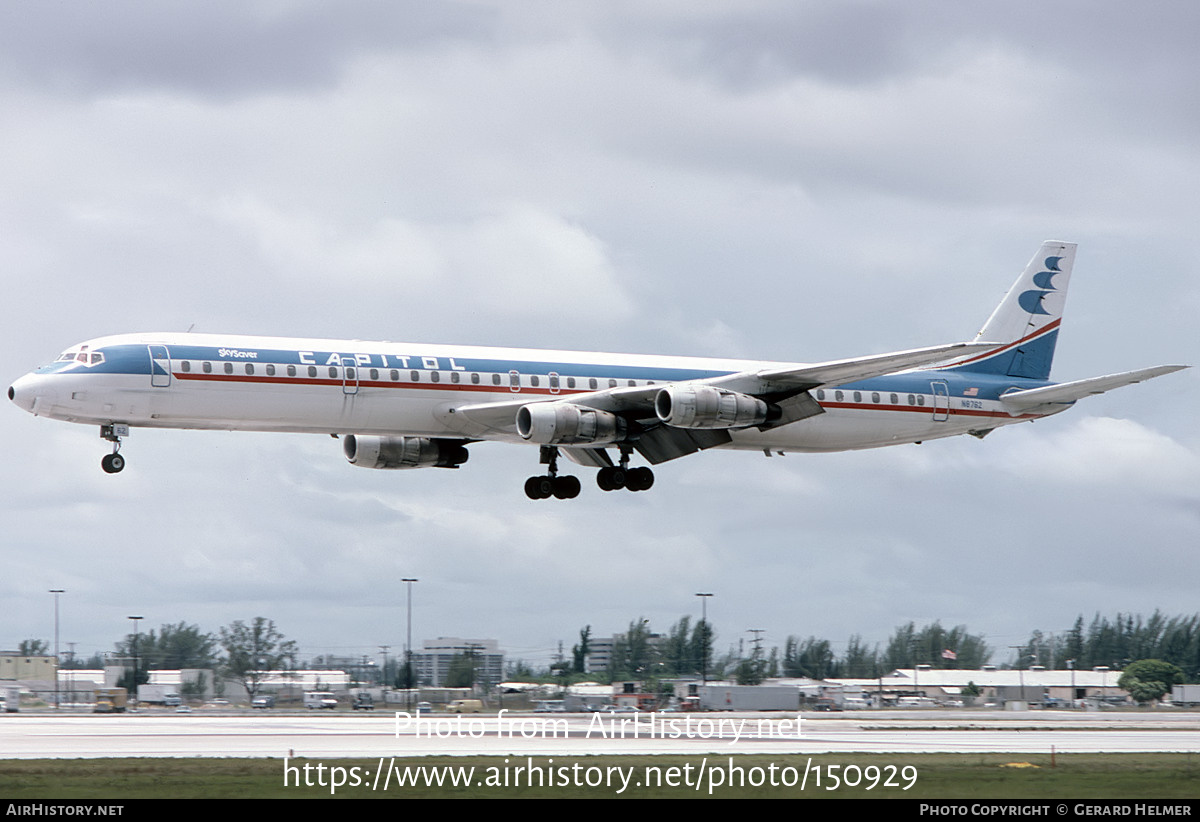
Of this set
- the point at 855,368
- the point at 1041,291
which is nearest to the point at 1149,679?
the point at 1041,291

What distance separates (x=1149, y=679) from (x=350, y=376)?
209 feet

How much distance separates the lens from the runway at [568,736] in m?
35.9

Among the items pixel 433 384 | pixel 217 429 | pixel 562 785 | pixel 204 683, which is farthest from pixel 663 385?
pixel 204 683

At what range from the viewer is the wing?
45278mm

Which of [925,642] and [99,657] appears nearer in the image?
[99,657]

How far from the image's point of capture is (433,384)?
148 feet

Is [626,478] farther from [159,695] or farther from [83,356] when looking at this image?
[159,695]

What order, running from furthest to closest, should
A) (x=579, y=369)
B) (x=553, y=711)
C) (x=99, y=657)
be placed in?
(x=99, y=657) < (x=553, y=711) < (x=579, y=369)

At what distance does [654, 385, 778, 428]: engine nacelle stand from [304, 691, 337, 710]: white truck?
34654mm

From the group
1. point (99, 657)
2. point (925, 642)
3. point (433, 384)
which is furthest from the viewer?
point (925, 642)

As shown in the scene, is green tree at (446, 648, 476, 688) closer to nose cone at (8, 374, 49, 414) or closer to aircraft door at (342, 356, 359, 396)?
aircraft door at (342, 356, 359, 396)

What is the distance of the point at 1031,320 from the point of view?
58.5 meters
